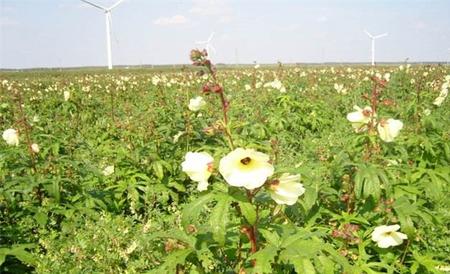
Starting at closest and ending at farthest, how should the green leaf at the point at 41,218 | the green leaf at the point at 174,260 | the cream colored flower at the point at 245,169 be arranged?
the cream colored flower at the point at 245,169, the green leaf at the point at 174,260, the green leaf at the point at 41,218

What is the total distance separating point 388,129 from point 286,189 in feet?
5.66

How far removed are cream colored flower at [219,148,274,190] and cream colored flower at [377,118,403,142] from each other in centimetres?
185

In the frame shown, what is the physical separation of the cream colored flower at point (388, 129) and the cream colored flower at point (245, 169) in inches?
72.7

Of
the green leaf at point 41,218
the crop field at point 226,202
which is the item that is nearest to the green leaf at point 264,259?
the crop field at point 226,202

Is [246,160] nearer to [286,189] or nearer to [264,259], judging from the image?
[286,189]

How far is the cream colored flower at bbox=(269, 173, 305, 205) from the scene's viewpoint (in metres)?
2.34

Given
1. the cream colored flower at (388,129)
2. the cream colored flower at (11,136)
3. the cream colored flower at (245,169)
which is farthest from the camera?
the cream colored flower at (11,136)

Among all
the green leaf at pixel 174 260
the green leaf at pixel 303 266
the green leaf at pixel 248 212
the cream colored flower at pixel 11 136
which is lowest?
the green leaf at pixel 174 260

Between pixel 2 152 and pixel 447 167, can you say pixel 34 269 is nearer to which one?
pixel 2 152

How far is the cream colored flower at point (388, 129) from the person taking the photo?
3662 mm

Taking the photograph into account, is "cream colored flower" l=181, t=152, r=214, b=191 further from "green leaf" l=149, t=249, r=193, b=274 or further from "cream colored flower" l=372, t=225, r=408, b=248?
"cream colored flower" l=372, t=225, r=408, b=248

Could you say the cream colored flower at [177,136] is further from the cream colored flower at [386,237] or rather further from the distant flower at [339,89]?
the distant flower at [339,89]

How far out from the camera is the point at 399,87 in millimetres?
14227

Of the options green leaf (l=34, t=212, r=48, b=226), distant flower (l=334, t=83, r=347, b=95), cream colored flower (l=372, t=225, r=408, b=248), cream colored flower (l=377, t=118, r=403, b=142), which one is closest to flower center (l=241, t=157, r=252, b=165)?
cream colored flower (l=372, t=225, r=408, b=248)
